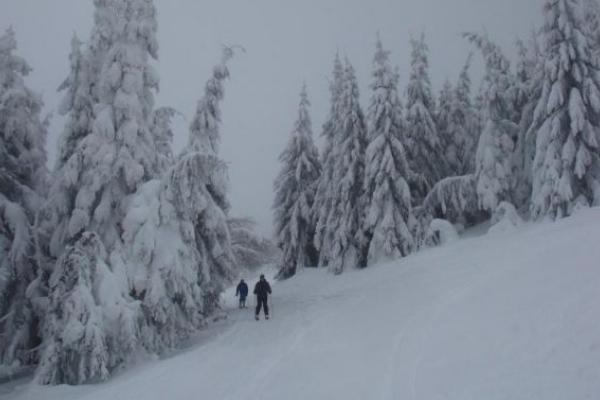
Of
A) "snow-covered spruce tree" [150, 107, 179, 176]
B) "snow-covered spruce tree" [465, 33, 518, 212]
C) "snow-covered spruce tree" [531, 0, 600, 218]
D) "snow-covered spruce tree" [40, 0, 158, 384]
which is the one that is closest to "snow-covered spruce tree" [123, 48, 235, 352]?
"snow-covered spruce tree" [40, 0, 158, 384]

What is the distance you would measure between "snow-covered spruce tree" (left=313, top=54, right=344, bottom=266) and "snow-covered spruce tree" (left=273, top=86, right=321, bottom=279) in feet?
4.45

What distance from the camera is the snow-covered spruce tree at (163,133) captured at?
68.2 feet

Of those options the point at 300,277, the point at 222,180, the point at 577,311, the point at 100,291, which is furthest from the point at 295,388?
the point at 300,277

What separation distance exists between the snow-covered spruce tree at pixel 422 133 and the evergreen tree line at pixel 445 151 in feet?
0.25

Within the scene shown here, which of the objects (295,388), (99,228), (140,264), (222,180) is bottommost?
(295,388)

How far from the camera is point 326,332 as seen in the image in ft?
50.1

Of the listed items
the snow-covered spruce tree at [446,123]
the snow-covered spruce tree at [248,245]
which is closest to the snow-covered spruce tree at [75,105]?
the snow-covered spruce tree at [248,245]

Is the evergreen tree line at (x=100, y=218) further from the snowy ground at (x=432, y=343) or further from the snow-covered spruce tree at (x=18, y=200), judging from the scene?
the snowy ground at (x=432, y=343)

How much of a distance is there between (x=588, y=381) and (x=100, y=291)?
42.6 ft

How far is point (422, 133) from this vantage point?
3441 cm

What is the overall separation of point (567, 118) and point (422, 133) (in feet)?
34.3

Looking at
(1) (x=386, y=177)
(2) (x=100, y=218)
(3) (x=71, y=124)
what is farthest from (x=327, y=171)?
(2) (x=100, y=218)

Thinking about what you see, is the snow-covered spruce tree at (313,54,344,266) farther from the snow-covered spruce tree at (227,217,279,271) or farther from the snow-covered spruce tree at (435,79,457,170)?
the snow-covered spruce tree at (435,79,457,170)

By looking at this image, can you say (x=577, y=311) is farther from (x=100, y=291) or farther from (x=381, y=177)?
(x=381, y=177)
